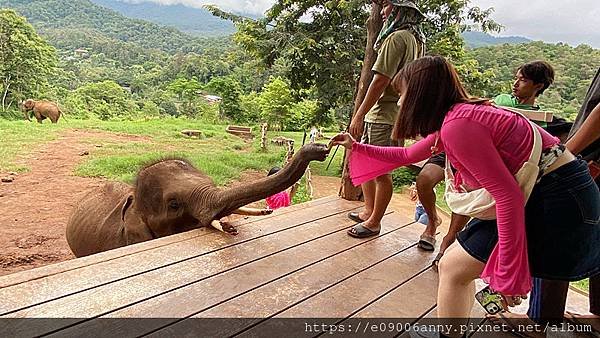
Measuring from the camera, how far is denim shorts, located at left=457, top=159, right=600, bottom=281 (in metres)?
1.26

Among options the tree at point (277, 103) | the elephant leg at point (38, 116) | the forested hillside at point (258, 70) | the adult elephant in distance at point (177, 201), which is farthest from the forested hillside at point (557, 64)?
the elephant leg at point (38, 116)

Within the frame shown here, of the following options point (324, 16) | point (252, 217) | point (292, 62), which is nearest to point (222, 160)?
point (292, 62)

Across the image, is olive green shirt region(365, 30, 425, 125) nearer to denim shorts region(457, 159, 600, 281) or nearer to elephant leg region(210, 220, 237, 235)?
elephant leg region(210, 220, 237, 235)

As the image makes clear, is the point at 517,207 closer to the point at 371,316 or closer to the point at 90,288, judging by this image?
the point at 371,316

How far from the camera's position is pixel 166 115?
17641 millimetres

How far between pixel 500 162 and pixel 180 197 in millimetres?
1606

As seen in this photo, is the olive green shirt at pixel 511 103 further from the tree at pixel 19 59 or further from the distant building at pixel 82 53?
the distant building at pixel 82 53

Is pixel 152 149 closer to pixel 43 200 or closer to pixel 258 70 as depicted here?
pixel 258 70

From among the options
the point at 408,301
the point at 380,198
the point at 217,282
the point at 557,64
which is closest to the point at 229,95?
the point at 557,64

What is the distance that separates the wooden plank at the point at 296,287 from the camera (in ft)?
4.85

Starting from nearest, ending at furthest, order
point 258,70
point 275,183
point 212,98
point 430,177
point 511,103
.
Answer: point 275,183, point 430,177, point 511,103, point 258,70, point 212,98

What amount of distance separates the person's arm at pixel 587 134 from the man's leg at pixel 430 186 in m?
0.78

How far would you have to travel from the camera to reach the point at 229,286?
1.75 meters

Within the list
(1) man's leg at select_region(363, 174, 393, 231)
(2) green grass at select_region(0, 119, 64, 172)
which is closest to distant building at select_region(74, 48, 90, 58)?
(2) green grass at select_region(0, 119, 64, 172)
